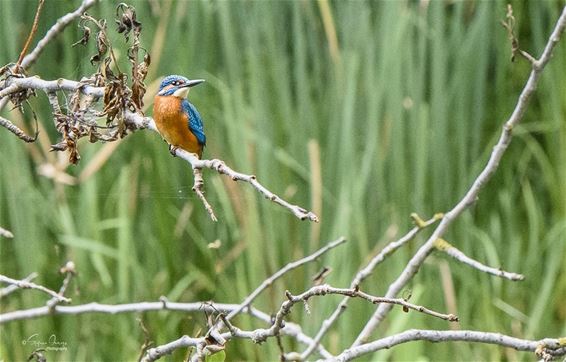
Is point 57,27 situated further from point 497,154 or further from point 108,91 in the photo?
point 497,154

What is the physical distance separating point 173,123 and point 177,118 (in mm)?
23

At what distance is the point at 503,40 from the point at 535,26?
0.10 m

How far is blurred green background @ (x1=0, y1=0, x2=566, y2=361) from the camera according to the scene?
231cm

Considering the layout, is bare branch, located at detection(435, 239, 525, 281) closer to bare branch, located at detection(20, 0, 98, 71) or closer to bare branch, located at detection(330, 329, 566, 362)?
bare branch, located at detection(330, 329, 566, 362)

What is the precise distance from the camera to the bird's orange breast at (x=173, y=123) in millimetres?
979

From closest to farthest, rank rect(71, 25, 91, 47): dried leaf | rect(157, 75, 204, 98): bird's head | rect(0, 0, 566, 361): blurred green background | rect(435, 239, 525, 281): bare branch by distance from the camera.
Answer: rect(71, 25, 91, 47): dried leaf < rect(157, 75, 204, 98): bird's head < rect(435, 239, 525, 281): bare branch < rect(0, 0, 566, 361): blurred green background

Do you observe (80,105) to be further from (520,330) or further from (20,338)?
(520,330)

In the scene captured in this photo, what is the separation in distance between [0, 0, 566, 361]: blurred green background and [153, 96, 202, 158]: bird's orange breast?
0.96 metres

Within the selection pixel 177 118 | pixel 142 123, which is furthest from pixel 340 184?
pixel 142 123

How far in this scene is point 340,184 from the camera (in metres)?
2.57

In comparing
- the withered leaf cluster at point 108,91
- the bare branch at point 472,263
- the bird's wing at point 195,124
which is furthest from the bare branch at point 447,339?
the withered leaf cluster at point 108,91

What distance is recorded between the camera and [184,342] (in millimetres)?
995

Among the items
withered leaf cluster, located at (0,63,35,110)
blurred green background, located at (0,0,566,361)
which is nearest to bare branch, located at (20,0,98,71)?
withered leaf cluster, located at (0,63,35,110)

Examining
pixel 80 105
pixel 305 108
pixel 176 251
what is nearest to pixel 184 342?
pixel 80 105
